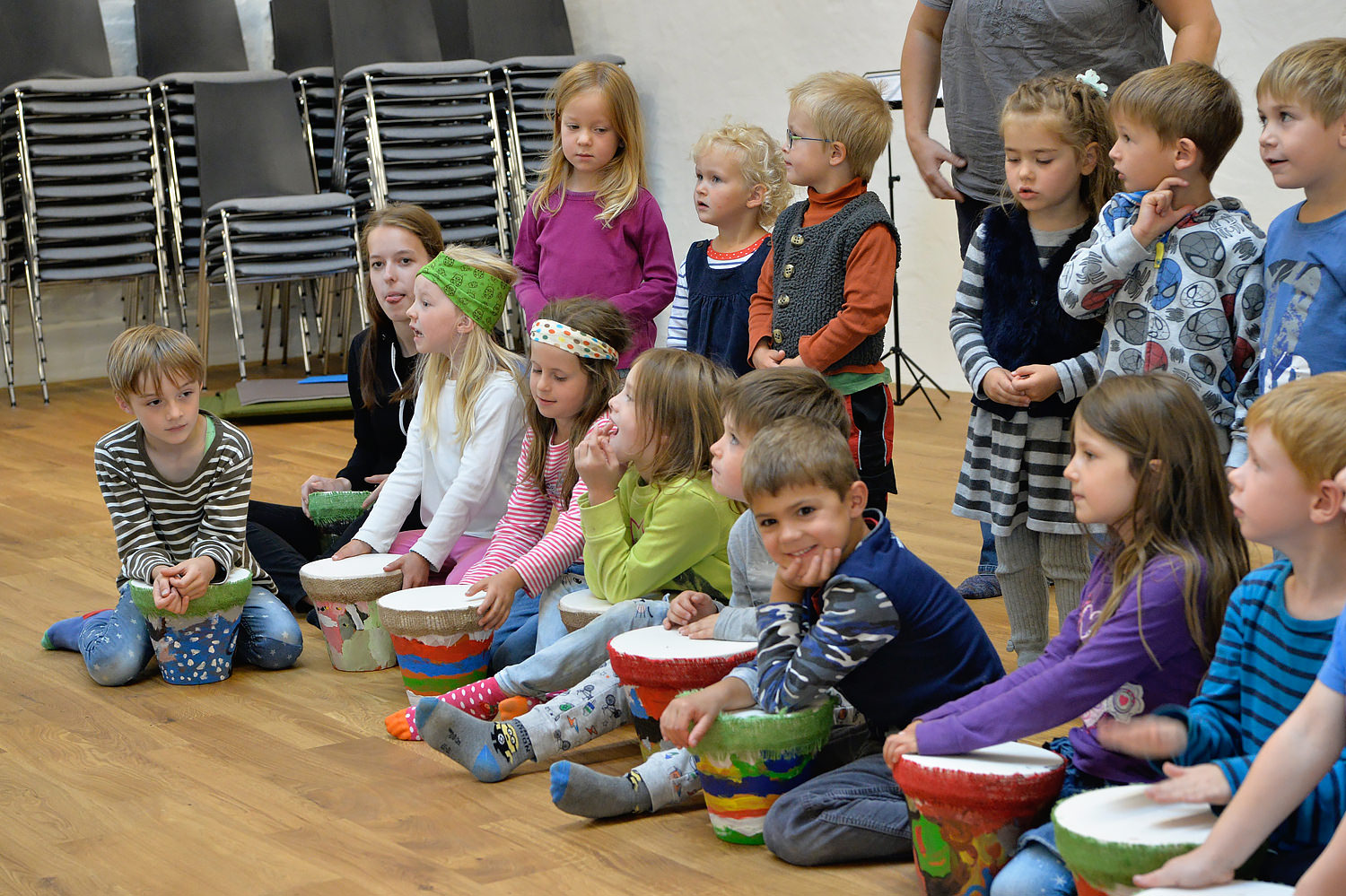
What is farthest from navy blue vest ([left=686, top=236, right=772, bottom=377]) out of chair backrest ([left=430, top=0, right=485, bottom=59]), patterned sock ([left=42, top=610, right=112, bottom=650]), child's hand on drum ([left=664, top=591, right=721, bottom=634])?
chair backrest ([left=430, top=0, right=485, bottom=59])

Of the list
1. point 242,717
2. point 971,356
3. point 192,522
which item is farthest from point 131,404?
point 971,356

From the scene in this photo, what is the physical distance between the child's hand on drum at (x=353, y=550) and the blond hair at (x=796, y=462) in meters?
1.34

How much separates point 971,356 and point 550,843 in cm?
110

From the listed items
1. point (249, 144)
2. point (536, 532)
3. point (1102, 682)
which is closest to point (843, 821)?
point (1102, 682)

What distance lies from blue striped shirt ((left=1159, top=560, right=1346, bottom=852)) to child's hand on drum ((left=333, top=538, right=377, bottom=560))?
1.88 meters

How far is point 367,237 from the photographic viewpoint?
352 cm

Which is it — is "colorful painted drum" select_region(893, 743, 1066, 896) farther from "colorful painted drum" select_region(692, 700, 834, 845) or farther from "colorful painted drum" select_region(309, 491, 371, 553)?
"colorful painted drum" select_region(309, 491, 371, 553)

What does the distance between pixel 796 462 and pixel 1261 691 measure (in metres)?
0.64

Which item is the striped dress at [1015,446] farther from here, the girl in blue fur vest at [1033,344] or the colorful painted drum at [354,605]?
the colorful painted drum at [354,605]

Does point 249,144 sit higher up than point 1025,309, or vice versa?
point 249,144

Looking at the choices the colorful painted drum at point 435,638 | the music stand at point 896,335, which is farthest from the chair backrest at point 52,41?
the colorful painted drum at point 435,638

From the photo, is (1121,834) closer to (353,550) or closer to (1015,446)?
(1015,446)

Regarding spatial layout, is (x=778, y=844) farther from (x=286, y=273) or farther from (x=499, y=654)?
(x=286, y=273)

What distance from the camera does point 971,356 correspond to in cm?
250
